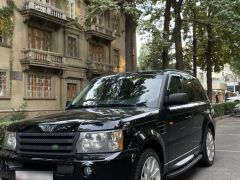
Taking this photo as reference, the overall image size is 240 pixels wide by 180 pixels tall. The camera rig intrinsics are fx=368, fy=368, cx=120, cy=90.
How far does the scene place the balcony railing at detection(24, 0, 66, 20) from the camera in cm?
2589

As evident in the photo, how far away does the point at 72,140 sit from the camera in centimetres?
421

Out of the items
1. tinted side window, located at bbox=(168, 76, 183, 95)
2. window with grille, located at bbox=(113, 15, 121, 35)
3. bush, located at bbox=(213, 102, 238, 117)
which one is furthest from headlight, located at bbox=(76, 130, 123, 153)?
window with grille, located at bbox=(113, 15, 121, 35)

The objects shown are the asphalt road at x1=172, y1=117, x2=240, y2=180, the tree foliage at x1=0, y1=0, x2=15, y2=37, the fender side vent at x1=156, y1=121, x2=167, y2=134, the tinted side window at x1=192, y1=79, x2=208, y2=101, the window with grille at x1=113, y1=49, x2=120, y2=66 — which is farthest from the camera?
the window with grille at x1=113, y1=49, x2=120, y2=66

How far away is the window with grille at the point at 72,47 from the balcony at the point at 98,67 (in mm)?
1671

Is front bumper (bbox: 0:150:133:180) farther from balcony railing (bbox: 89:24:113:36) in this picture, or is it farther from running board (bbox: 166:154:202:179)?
balcony railing (bbox: 89:24:113:36)

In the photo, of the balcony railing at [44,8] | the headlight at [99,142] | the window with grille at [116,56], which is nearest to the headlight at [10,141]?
the headlight at [99,142]

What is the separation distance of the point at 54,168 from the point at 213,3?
13874 mm

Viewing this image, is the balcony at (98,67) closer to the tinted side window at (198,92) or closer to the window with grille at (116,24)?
the window with grille at (116,24)

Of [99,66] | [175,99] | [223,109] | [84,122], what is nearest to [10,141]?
[84,122]

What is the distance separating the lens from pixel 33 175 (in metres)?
4.29

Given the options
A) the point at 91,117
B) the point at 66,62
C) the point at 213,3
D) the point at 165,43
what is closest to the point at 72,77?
the point at 66,62

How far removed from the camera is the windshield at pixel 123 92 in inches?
219

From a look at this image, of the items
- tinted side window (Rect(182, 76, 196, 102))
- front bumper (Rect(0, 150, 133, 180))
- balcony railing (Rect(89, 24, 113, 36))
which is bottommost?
front bumper (Rect(0, 150, 133, 180))

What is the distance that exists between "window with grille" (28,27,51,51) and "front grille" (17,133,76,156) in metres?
23.2
